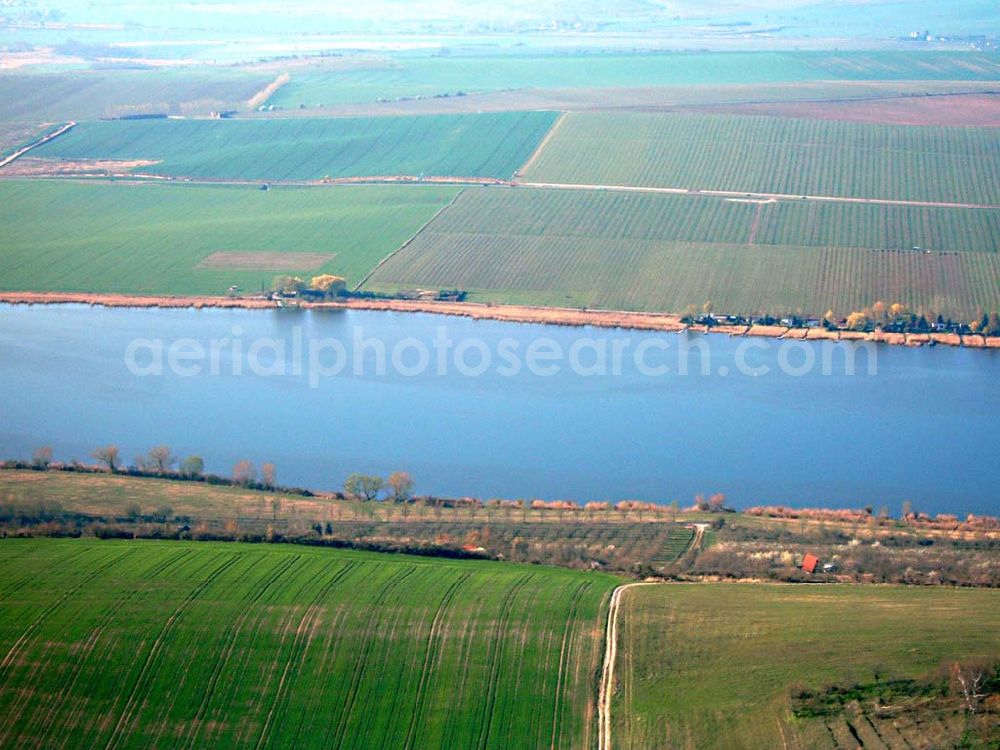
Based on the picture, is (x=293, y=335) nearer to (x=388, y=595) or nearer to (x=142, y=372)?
(x=142, y=372)

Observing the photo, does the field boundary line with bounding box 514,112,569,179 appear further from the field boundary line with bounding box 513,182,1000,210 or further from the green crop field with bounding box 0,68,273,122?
the green crop field with bounding box 0,68,273,122

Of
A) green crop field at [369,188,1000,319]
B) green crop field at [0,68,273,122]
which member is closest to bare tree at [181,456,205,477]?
green crop field at [369,188,1000,319]

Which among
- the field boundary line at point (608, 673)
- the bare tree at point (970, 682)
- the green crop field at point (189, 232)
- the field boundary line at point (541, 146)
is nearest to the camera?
the bare tree at point (970, 682)

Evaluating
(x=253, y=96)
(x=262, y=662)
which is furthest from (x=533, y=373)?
(x=253, y=96)

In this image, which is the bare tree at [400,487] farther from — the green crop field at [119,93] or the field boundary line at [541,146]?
the green crop field at [119,93]

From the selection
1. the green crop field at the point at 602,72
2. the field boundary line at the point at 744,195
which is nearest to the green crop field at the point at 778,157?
the field boundary line at the point at 744,195

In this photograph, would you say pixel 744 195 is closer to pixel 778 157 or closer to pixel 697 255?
pixel 778 157
